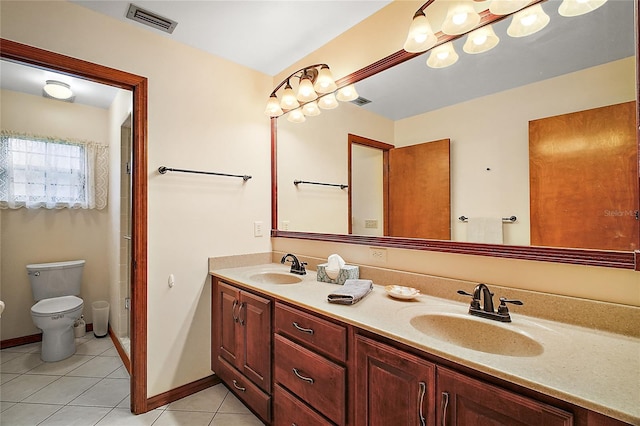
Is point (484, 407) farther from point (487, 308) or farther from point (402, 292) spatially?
point (402, 292)

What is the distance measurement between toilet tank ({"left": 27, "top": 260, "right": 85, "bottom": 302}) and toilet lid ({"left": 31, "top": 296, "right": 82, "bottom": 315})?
9 cm

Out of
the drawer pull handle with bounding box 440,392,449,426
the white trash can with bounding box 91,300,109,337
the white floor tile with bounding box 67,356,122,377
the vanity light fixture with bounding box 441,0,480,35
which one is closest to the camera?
the drawer pull handle with bounding box 440,392,449,426

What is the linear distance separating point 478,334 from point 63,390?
9.15 ft

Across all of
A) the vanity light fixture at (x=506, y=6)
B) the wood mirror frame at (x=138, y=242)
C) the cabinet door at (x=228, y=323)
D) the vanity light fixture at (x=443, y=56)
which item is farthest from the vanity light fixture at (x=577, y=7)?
the wood mirror frame at (x=138, y=242)

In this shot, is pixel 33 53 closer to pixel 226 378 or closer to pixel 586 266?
pixel 226 378

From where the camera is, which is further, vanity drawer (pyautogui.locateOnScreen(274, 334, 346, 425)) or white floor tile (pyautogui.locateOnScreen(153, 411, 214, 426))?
white floor tile (pyautogui.locateOnScreen(153, 411, 214, 426))

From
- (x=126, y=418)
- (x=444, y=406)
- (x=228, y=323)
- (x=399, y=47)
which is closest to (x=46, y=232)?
(x=126, y=418)

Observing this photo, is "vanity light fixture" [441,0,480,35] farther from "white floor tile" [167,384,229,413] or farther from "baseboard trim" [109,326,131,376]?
"baseboard trim" [109,326,131,376]

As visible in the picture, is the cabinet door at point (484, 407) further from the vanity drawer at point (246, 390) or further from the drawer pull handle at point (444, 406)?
the vanity drawer at point (246, 390)

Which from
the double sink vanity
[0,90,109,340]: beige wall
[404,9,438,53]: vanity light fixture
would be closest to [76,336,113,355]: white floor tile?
[0,90,109,340]: beige wall

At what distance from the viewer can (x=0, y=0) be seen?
1.51m

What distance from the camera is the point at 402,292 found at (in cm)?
144

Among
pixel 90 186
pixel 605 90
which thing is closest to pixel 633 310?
pixel 605 90

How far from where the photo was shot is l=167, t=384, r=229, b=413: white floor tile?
194 cm
